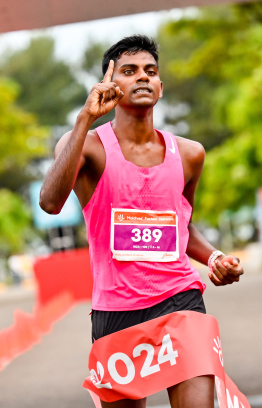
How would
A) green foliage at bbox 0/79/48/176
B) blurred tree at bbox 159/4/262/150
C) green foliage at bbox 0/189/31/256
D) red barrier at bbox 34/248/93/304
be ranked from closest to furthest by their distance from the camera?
blurred tree at bbox 159/4/262/150
red barrier at bbox 34/248/93/304
green foliage at bbox 0/79/48/176
green foliage at bbox 0/189/31/256

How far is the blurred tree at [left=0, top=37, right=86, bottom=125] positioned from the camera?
4009cm

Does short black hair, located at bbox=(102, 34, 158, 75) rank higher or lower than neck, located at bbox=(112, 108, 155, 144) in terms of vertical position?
higher

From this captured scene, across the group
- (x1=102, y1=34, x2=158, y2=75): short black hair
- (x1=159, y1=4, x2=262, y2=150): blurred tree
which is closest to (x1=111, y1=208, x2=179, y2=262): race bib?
(x1=102, y1=34, x2=158, y2=75): short black hair

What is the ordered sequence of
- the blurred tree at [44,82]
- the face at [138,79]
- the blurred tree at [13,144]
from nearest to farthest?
the face at [138,79]
the blurred tree at [13,144]
the blurred tree at [44,82]

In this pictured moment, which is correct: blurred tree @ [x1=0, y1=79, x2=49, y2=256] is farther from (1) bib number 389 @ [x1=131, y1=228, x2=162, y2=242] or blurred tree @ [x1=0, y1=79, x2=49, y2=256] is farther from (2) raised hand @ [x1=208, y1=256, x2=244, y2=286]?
(2) raised hand @ [x1=208, y1=256, x2=244, y2=286]

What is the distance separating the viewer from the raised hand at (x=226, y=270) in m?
3.08

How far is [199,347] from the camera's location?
10.1 feet

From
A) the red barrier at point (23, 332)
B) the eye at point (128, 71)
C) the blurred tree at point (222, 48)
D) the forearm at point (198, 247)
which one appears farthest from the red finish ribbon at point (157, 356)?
the blurred tree at point (222, 48)

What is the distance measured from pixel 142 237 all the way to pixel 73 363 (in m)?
5.85

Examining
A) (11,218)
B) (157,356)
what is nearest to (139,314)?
(157,356)

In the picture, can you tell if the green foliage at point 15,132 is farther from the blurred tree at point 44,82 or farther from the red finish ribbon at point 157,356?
the red finish ribbon at point 157,356

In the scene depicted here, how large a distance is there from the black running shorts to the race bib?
0.61 feet

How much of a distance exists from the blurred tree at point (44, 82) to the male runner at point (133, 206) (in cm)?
3699

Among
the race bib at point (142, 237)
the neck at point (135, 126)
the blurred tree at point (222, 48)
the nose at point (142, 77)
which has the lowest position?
the race bib at point (142, 237)
